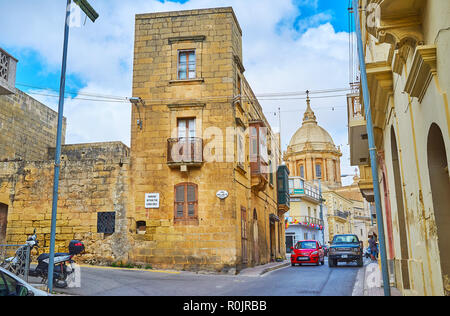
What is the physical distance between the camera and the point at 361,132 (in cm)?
1547

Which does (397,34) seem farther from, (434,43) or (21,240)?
(21,240)

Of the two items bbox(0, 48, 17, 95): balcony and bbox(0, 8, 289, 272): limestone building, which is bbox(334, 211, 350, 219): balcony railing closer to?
bbox(0, 8, 289, 272): limestone building

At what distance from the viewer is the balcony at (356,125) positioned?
14.8m

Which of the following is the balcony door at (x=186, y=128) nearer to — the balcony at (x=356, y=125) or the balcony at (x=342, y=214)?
the balcony at (x=356, y=125)

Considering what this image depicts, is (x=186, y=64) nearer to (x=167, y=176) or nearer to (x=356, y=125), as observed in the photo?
(x=167, y=176)

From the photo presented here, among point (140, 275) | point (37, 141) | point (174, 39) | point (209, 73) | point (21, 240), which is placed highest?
point (174, 39)

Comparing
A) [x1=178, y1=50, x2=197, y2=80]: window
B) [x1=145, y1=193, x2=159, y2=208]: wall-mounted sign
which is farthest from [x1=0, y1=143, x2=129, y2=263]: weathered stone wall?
[x1=178, y1=50, x2=197, y2=80]: window

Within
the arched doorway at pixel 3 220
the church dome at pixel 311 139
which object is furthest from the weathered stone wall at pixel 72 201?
the church dome at pixel 311 139

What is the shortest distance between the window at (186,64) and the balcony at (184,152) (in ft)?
9.86

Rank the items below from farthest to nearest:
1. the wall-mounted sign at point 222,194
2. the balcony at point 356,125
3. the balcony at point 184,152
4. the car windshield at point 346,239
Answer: the car windshield at point 346,239
the balcony at point 184,152
the wall-mounted sign at point 222,194
the balcony at point 356,125

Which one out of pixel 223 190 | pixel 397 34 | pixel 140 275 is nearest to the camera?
pixel 397 34

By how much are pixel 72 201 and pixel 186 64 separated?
25.2ft

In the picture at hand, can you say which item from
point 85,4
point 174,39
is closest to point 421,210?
point 85,4
